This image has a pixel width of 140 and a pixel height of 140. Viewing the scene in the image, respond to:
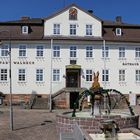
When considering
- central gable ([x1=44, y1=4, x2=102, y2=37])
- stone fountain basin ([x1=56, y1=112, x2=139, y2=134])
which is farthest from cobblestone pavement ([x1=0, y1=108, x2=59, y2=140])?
central gable ([x1=44, y1=4, x2=102, y2=37])

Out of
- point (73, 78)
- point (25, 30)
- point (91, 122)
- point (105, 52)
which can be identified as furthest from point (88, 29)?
point (91, 122)

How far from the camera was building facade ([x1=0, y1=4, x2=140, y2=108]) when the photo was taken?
48156 mm

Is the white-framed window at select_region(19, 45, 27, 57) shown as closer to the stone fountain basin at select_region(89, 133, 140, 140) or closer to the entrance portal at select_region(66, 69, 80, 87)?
the entrance portal at select_region(66, 69, 80, 87)

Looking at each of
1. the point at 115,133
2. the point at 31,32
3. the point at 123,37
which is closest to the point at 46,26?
the point at 31,32

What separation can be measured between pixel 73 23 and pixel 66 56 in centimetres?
423

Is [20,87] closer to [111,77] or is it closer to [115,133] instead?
[111,77]

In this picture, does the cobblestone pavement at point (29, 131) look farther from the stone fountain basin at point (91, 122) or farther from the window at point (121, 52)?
the window at point (121, 52)

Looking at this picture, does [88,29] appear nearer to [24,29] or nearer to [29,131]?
[24,29]

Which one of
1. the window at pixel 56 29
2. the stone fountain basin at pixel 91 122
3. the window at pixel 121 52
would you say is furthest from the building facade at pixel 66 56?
the stone fountain basin at pixel 91 122

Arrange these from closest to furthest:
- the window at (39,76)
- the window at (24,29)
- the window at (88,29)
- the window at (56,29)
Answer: the window at (39,76), the window at (56,29), the window at (88,29), the window at (24,29)

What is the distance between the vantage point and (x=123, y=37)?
50.2 meters

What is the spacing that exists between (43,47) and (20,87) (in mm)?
5682

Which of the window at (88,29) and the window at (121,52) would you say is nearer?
the window at (88,29)

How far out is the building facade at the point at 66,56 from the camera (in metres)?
48.2
